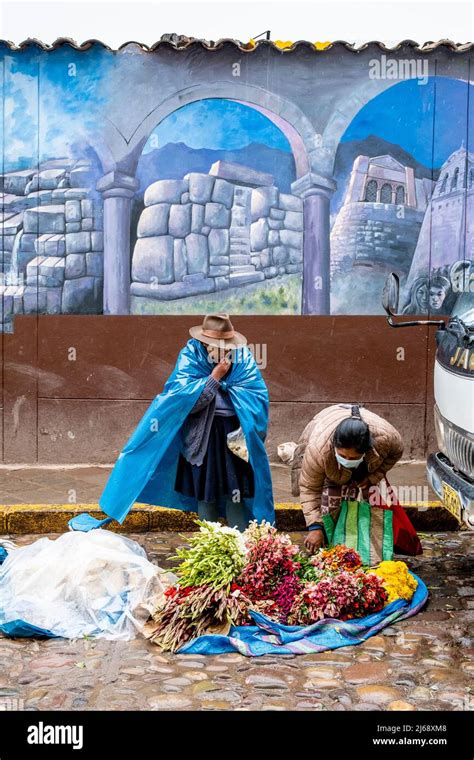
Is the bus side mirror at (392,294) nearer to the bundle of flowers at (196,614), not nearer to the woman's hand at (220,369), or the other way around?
the woman's hand at (220,369)

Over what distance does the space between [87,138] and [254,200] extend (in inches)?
73.2

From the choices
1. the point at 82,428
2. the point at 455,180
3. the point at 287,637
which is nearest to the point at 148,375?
the point at 82,428

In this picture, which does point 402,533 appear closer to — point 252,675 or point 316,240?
point 252,675

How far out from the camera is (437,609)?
19.8 ft

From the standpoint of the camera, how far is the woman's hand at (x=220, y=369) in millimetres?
6730

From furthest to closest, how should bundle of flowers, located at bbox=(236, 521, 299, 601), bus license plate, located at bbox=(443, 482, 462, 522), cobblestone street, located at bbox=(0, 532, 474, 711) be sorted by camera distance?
1. bus license plate, located at bbox=(443, 482, 462, 522)
2. bundle of flowers, located at bbox=(236, 521, 299, 601)
3. cobblestone street, located at bbox=(0, 532, 474, 711)

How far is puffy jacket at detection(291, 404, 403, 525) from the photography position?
6289mm

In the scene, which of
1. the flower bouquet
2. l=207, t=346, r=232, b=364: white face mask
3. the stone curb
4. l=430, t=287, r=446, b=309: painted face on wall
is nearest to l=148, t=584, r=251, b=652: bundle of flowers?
the flower bouquet

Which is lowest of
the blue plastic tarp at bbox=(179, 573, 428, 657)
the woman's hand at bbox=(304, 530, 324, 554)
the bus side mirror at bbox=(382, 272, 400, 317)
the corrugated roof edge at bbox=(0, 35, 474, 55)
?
the blue plastic tarp at bbox=(179, 573, 428, 657)

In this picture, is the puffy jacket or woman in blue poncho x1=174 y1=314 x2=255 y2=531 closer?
the puffy jacket

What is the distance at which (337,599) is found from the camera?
5.59 m

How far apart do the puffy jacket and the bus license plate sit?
49 centimetres

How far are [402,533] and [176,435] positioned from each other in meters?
1.82

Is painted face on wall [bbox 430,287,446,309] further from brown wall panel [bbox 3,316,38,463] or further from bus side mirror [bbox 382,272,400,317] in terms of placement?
brown wall panel [bbox 3,316,38,463]
